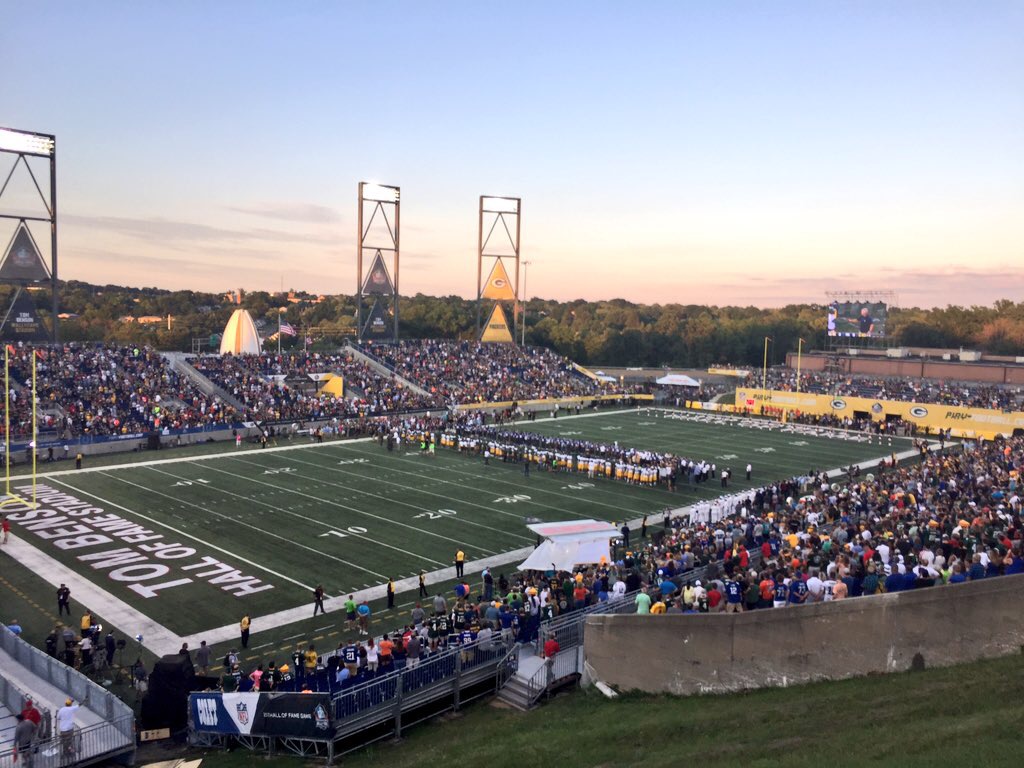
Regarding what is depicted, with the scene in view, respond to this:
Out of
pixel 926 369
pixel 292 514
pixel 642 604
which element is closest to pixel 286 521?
pixel 292 514

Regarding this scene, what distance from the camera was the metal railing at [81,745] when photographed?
9508mm

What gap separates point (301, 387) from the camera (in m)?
46.1

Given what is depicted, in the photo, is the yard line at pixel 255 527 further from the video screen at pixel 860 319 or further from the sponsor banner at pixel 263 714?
the video screen at pixel 860 319

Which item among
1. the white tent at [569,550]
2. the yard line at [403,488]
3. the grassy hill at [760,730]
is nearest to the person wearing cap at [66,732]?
the grassy hill at [760,730]

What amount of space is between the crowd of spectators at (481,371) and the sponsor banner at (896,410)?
11.2 meters

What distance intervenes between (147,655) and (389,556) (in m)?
6.62

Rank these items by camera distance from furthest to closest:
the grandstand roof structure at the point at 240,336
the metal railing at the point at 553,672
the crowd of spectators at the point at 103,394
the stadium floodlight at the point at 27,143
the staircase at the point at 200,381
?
the grandstand roof structure at the point at 240,336, the staircase at the point at 200,381, the stadium floodlight at the point at 27,143, the crowd of spectators at the point at 103,394, the metal railing at the point at 553,672

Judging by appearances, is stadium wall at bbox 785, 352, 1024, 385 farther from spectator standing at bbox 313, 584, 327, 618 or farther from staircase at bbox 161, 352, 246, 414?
spectator standing at bbox 313, 584, 327, 618

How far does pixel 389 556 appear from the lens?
1953cm

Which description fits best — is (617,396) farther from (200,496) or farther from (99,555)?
(99,555)

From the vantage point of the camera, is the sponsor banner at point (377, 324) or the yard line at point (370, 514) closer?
the yard line at point (370, 514)

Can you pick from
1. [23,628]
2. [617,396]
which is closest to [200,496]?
[23,628]

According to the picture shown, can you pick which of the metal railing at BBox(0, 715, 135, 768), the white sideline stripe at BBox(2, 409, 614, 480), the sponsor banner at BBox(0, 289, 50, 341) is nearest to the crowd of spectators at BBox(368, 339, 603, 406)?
the white sideline stripe at BBox(2, 409, 614, 480)

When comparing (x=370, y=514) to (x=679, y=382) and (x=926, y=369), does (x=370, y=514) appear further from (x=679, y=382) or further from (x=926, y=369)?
(x=926, y=369)
